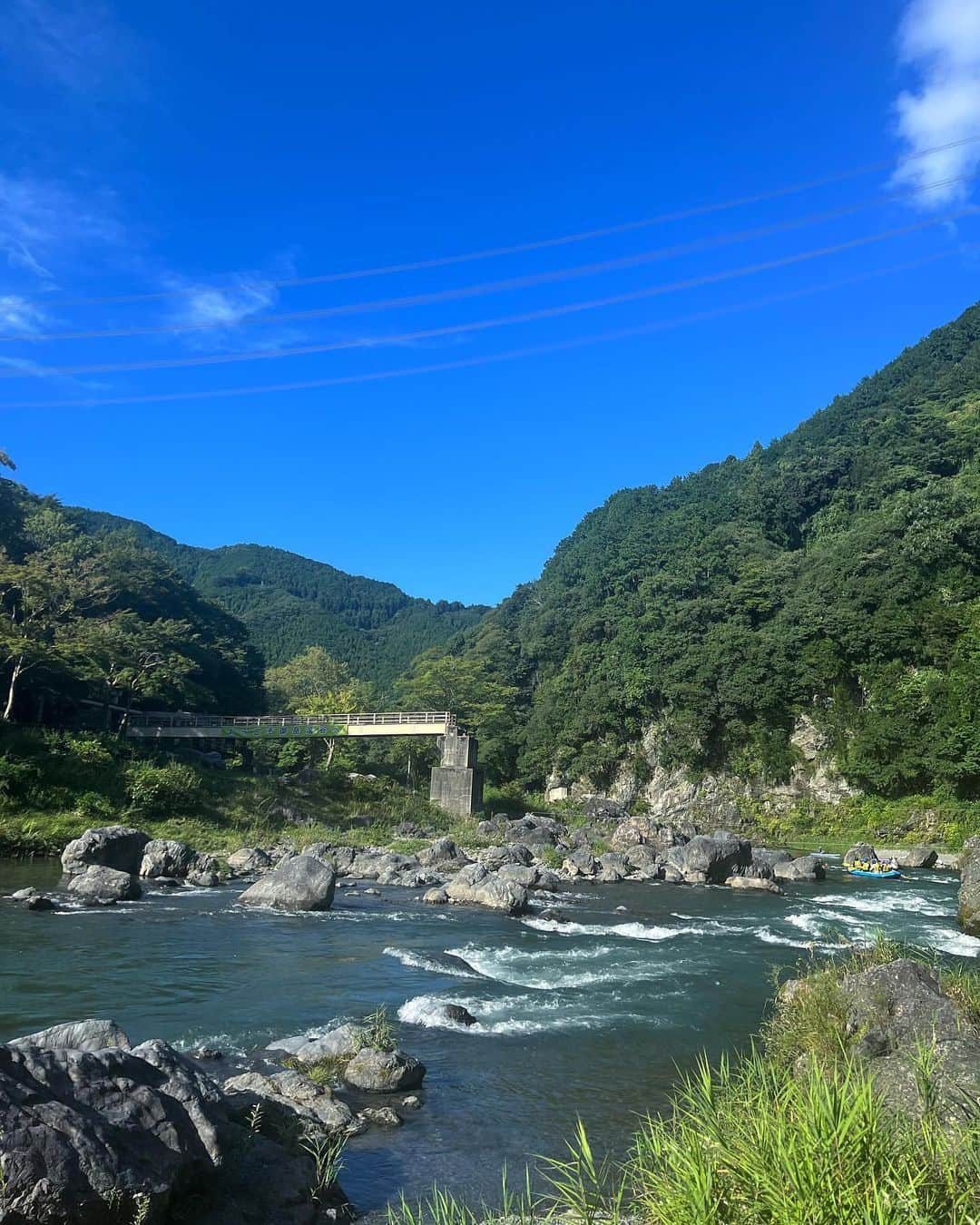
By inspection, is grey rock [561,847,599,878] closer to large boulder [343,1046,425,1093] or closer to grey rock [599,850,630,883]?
grey rock [599,850,630,883]

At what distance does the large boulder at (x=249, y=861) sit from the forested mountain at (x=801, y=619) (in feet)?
104

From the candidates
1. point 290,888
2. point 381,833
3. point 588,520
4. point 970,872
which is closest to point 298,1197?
point 290,888

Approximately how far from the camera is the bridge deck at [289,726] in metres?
42.6

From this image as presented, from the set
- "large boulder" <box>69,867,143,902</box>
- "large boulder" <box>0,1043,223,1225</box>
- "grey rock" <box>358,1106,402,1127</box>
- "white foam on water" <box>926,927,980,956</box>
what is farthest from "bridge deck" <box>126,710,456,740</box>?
"large boulder" <box>0,1043,223,1225</box>

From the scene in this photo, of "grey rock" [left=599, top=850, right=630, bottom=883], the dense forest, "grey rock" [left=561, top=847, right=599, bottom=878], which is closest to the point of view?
"grey rock" [left=599, top=850, right=630, bottom=883]

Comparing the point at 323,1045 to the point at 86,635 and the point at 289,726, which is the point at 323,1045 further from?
the point at 289,726

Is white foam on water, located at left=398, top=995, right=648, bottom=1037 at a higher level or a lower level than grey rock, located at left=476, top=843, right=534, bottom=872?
higher

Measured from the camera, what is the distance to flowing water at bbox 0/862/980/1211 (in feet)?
23.5

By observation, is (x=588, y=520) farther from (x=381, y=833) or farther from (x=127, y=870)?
(x=127, y=870)

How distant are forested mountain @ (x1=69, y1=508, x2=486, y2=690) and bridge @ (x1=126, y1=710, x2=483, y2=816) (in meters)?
57.3

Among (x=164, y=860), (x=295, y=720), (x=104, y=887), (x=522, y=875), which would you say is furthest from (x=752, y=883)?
(x=295, y=720)

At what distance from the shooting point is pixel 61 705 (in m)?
40.6

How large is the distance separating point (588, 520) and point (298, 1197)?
107626 mm

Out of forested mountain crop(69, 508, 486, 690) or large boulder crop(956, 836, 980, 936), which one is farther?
forested mountain crop(69, 508, 486, 690)
